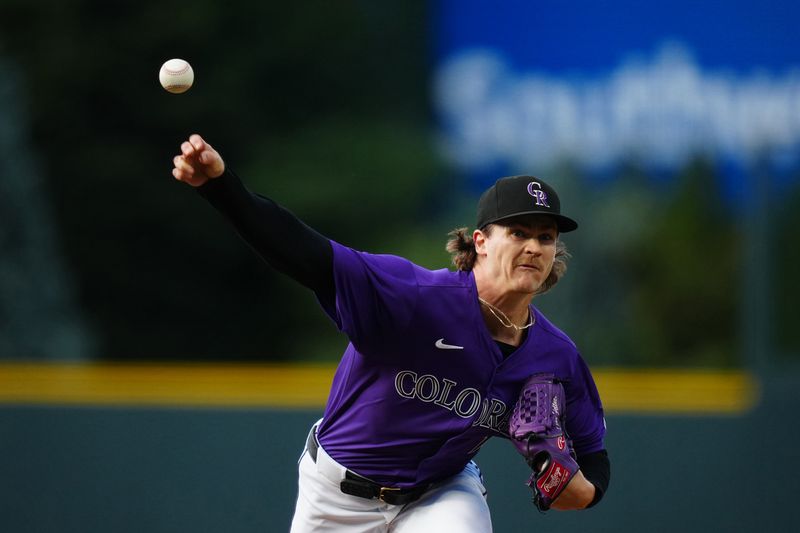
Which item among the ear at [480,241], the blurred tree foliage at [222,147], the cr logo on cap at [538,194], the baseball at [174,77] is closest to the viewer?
the baseball at [174,77]

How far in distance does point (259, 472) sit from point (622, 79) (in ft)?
22.5

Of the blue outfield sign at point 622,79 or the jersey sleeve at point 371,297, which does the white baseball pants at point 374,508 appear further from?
the blue outfield sign at point 622,79

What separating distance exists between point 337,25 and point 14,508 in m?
8.87

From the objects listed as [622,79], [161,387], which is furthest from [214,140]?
[161,387]

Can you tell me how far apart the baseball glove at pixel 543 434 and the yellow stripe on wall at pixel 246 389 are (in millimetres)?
2673

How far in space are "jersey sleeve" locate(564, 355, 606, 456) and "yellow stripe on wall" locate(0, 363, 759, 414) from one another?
A: 2347mm

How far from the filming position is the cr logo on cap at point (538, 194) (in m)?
3.49

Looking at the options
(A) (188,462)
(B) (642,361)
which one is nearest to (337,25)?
(B) (642,361)

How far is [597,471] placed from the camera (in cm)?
383

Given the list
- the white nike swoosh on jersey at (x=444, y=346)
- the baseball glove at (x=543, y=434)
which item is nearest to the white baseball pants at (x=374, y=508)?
the baseball glove at (x=543, y=434)

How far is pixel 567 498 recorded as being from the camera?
3680 millimetres

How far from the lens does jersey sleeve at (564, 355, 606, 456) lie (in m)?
3.77

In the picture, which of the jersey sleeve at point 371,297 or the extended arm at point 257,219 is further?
the jersey sleeve at point 371,297

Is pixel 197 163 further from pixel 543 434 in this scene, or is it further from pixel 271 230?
pixel 543 434
